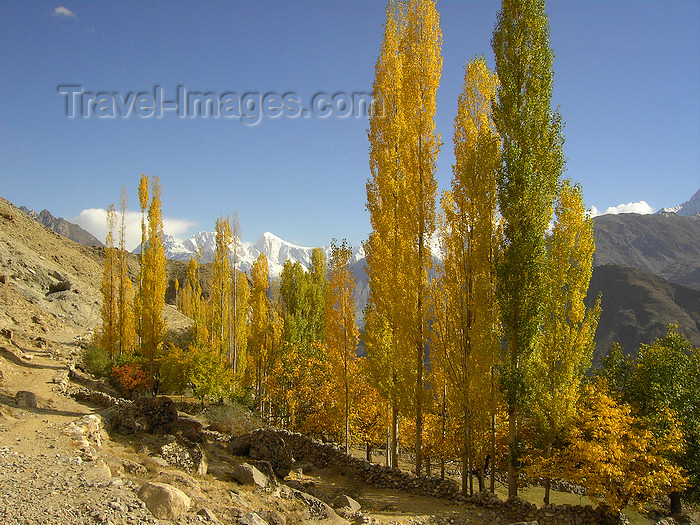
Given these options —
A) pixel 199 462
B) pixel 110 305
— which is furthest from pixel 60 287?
pixel 199 462

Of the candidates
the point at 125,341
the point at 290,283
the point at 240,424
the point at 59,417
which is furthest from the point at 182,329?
the point at 59,417

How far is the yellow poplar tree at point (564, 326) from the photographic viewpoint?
12.6 meters

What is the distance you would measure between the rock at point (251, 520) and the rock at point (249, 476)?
2.50m

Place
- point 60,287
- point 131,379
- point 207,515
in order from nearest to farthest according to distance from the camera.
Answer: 1. point 207,515
2. point 131,379
3. point 60,287

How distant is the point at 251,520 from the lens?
29.6ft

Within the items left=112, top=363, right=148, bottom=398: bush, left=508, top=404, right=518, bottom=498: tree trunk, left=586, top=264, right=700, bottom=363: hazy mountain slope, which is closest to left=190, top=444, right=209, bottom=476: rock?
left=508, top=404, right=518, bottom=498: tree trunk

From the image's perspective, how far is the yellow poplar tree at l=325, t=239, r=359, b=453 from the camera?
17.3 meters

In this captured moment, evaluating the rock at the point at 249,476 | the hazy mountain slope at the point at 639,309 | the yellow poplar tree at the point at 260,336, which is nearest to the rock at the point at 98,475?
the rock at the point at 249,476

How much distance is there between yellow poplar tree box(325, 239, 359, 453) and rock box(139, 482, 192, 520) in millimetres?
9078

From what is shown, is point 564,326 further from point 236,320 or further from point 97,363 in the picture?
point 97,363

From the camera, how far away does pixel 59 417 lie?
1401 centimetres

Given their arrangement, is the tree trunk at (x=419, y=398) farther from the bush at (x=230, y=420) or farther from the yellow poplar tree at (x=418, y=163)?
the bush at (x=230, y=420)

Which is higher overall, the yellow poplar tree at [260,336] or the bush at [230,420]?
the yellow poplar tree at [260,336]

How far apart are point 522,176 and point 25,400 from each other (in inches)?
752
